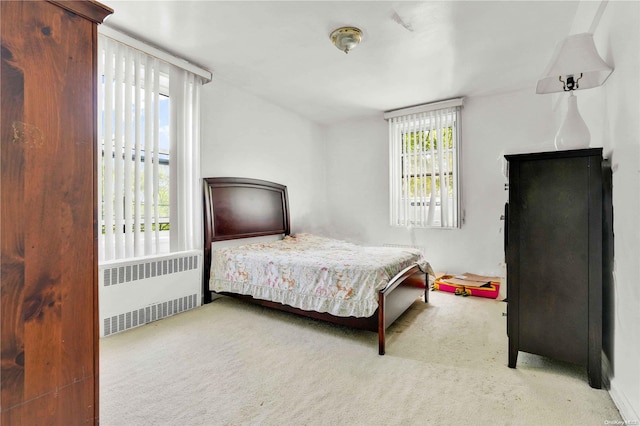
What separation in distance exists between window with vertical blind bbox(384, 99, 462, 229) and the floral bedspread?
→ 1383mm

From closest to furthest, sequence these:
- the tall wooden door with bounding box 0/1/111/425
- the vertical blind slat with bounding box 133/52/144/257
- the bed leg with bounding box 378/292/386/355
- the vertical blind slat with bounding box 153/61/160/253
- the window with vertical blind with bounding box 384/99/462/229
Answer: the tall wooden door with bounding box 0/1/111/425 < the bed leg with bounding box 378/292/386/355 < the vertical blind slat with bounding box 133/52/144/257 < the vertical blind slat with bounding box 153/61/160/253 < the window with vertical blind with bounding box 384/99/462/229

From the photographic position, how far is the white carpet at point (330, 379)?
145 centimetres

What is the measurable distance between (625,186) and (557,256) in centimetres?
49

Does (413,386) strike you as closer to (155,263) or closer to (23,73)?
Result: (23,73)

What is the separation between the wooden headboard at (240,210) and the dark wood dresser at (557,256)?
2748 millimetres

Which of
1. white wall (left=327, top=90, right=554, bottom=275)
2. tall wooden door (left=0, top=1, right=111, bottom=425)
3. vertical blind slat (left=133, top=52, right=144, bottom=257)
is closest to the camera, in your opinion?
tall wooden door (left=0, top=1, right=111, bottom=425)

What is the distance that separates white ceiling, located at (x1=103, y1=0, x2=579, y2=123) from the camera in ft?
7.22

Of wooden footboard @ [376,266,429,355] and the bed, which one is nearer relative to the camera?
wooden footboard @ [376,266,429,355]

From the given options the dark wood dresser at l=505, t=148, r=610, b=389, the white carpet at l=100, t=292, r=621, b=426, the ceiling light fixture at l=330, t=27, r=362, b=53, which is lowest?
the white carpet at l=100, t=292, r=621, b=426

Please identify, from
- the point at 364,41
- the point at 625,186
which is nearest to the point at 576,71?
the point at 625,186

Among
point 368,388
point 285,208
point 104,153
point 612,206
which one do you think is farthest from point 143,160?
point 612,206

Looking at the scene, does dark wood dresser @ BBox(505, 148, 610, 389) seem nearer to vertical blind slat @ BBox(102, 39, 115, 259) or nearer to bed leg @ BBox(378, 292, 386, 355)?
bed leg @ BBox(378, 292, 386, 355)

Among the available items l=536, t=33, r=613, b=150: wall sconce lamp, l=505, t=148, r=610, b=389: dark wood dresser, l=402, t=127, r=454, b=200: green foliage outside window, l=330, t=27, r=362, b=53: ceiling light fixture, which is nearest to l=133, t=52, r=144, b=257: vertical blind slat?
l=330, t=27, r=362, b=53: ceiling light fixture

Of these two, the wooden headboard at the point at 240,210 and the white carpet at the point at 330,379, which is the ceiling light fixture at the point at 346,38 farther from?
the white carpet at the point at 330,379
